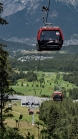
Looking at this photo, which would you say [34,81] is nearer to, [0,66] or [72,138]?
[72,138]

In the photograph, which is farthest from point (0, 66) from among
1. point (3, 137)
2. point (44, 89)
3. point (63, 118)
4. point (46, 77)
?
point (46, 77)

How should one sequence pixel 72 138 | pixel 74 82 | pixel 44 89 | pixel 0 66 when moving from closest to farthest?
1. pixel 0 66
2. pixel 72 138
3. pixel 44 89
4. pixel 74 82

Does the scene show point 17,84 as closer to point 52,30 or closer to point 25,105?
point 25,105

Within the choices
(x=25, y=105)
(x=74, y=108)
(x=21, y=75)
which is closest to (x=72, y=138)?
(x=74, y=108)

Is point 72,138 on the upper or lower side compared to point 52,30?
lower

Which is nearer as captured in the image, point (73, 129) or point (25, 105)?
point (73, 129)

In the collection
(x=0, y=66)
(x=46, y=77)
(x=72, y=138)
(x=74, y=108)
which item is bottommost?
(x=46, y=77)

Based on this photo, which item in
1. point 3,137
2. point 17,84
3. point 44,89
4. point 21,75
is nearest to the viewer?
point 3,137
